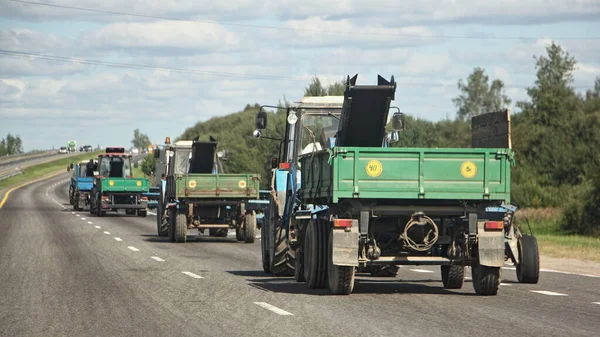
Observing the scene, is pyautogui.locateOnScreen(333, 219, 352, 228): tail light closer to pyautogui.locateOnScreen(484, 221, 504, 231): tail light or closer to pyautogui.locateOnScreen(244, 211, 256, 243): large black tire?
pyautogui.locateOnScreen(484, 221, 504, 231): tail light

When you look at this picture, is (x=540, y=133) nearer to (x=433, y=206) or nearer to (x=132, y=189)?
(x=132, y=189)

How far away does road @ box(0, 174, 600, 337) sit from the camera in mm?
11570

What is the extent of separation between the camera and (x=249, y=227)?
31.3 meters

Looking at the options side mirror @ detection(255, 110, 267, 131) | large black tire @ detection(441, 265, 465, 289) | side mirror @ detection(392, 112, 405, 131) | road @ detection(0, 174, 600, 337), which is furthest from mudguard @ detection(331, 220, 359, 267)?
side mirror @ detection(255, 110, 267, 131)

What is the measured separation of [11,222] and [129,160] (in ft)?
48.8

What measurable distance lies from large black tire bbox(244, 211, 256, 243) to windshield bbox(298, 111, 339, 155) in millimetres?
11163

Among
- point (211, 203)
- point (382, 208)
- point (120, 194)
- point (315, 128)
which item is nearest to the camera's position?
point (382, 208)

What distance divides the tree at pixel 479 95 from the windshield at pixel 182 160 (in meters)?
118

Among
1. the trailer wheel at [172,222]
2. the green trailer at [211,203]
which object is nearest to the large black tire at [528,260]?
the green trailer at [211,203]

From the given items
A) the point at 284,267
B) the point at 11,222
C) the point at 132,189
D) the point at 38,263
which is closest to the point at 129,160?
the point at 132,189

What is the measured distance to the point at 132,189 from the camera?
53750 millimetres

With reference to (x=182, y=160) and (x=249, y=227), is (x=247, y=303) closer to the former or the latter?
(x=249, y=227)

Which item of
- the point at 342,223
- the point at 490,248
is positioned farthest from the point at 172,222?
the point at 490,248

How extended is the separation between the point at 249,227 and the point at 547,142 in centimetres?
4633
